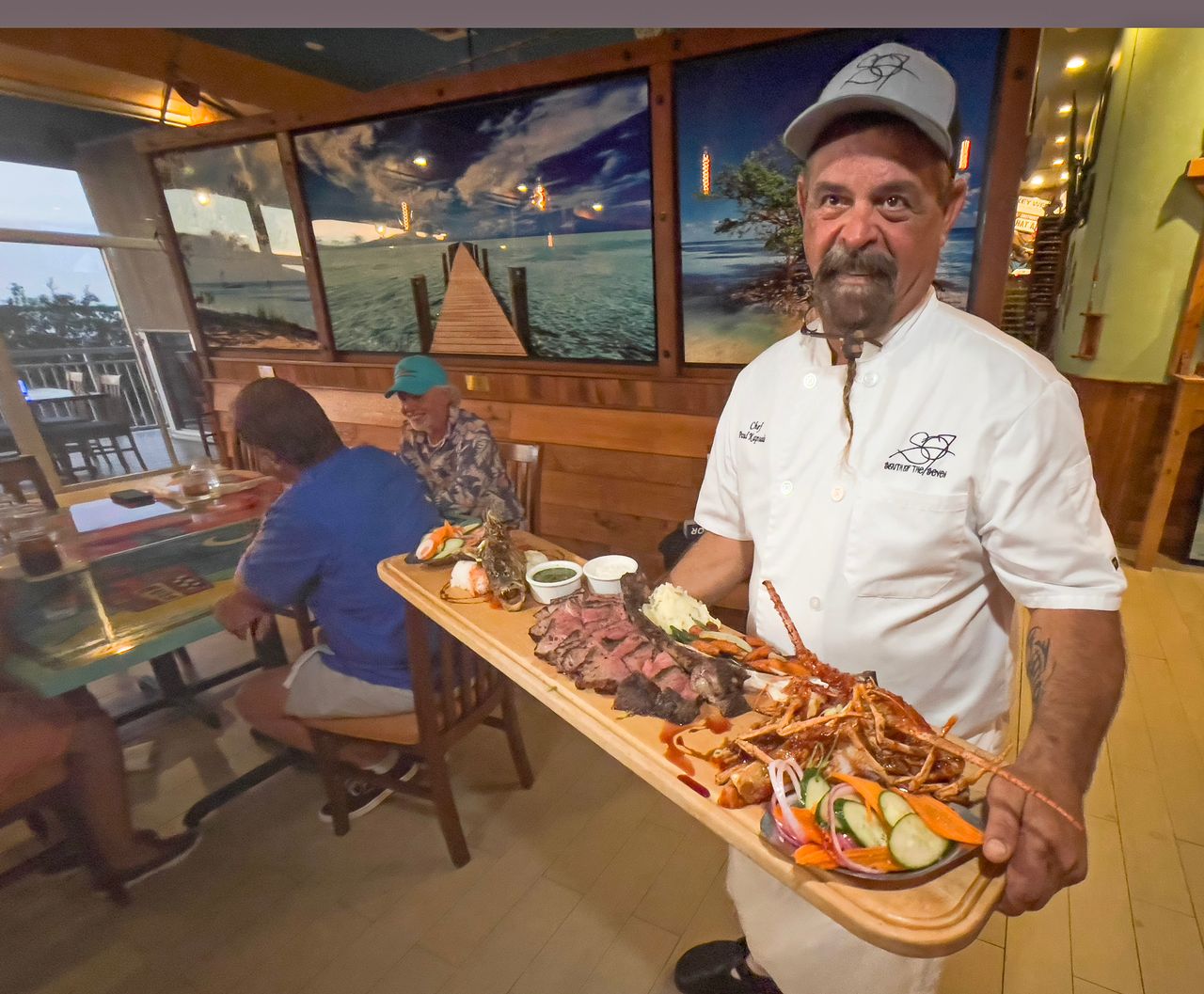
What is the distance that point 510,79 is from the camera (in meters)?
3.50

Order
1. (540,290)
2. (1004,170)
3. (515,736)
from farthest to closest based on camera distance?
(540,290) → (515,736) → (1004,170)

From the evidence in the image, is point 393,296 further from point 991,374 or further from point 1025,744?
point 1025,744

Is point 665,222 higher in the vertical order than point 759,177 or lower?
lower

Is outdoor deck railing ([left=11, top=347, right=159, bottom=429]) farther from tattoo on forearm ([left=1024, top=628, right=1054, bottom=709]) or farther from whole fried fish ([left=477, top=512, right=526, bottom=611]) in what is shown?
tattoo on forearm ([left=1024, top=628, right=1054, bottom=709])

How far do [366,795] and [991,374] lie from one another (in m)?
3.01

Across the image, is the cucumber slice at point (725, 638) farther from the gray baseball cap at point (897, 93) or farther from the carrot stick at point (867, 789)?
the gray baseball cap at point (897, 93)

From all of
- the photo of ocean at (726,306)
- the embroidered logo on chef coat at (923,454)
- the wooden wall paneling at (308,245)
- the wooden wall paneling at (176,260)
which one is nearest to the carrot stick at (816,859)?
the embroidered logo on chef coat at (923,454)

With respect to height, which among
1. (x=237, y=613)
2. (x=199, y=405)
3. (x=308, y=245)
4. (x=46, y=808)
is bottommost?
(x=46, y=808)

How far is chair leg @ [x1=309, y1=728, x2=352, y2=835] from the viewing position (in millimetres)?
2459

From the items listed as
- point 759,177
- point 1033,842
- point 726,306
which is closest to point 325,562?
point 1033,842

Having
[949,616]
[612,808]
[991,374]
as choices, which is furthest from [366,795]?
[991,374]

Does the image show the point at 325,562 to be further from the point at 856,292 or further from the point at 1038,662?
the point at 1038,662

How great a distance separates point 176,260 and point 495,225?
2.51 metres

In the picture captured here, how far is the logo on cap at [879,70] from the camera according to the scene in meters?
1.17
